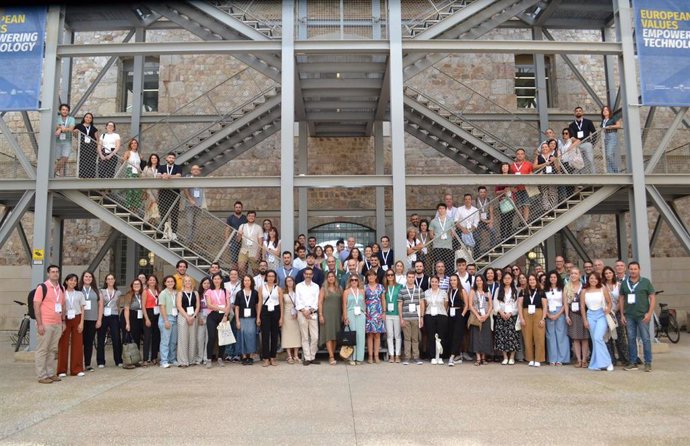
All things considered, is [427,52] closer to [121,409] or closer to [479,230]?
[479,230]

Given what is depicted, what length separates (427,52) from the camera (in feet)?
36.4

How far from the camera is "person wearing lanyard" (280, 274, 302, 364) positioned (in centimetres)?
918

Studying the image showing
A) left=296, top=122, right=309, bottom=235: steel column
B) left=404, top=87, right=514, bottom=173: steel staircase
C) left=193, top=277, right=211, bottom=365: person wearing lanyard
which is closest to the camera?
left=193, top=277, right=211, bottom=365: person wearing lanyard

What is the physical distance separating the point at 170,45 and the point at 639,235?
10366mm

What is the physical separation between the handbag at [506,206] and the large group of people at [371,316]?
6.28ft

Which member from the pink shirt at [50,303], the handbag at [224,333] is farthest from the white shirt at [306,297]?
the pink shirt at [50,303]

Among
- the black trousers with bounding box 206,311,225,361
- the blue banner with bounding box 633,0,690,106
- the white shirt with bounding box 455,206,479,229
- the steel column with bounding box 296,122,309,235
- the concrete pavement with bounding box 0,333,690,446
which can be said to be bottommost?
the concrete pavement with bounding box 0,333,690,446

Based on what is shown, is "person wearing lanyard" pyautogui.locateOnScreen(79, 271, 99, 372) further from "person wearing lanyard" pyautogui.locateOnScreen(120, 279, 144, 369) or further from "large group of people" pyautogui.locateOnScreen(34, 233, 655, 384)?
"person wearing lanyard" pyautogui.locateOnScreen(120, 279, 144, 369)

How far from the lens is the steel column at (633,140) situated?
35.6ft

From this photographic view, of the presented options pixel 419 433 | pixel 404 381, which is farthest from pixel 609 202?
pixel 419 433

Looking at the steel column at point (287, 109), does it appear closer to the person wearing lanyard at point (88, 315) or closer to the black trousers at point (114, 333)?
the black trousers at point (114, 333)

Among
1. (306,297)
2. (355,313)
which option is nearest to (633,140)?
(355,313)

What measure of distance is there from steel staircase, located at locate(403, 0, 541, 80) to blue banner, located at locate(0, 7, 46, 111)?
7.68 metres

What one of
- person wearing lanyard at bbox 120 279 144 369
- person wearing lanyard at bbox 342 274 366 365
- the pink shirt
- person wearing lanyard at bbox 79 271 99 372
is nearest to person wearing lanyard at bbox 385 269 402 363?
person wearing lanyard at bbox 342 274 366 365
